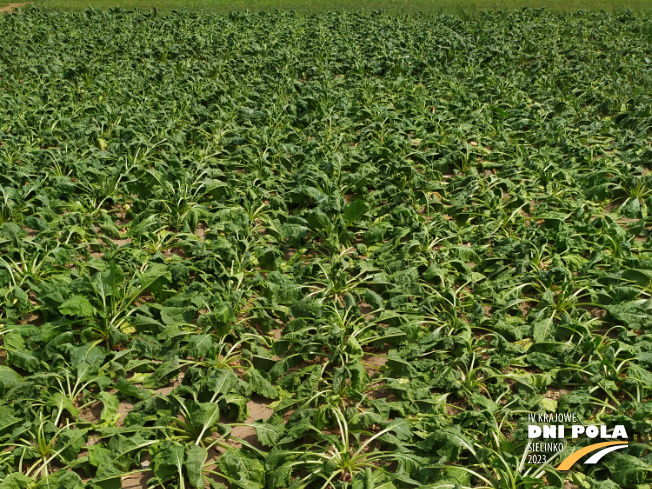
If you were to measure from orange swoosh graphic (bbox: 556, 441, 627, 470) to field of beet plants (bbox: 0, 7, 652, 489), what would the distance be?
9 centimetres

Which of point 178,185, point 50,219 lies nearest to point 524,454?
point 178,185

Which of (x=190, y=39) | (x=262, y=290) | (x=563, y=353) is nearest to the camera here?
(x=563, y=353)

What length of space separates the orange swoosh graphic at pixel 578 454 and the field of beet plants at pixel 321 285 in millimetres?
94

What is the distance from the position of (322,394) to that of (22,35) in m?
17.0

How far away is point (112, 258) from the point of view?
634cm

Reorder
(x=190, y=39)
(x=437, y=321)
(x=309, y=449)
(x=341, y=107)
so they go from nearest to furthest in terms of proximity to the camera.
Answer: (x=309, y=449) < (x=437, y=321) < (x=341, y=107) < (x=190, y=39)

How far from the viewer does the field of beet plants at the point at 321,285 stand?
428 centimetres

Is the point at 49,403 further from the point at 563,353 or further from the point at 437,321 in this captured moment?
the point at 563,353

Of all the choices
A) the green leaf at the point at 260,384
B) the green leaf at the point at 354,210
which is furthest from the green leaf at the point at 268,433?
the green leaf at the point at 354,210

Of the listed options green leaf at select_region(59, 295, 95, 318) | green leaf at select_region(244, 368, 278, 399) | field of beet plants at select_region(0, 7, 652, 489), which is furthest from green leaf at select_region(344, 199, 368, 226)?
green leaf at select_region(59, 295, 95, 318)

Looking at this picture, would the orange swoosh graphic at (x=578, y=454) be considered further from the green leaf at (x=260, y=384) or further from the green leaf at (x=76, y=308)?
the green leaf at (x=76, y=308)

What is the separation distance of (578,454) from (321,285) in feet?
10.0

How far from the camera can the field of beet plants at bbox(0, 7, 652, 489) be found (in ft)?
14.0

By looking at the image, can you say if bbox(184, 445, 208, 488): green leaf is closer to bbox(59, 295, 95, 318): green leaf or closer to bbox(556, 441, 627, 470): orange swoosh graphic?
bbox(59, 295, 95, 318): green leaf
